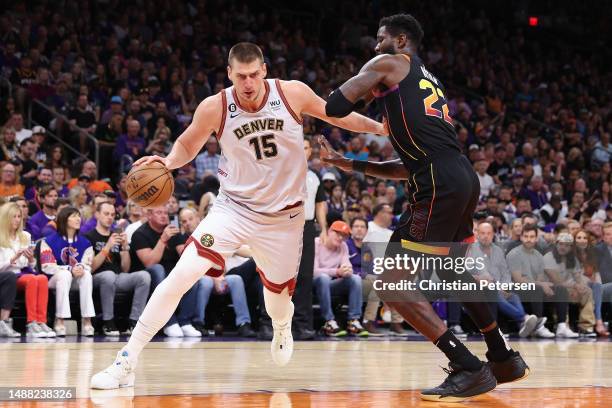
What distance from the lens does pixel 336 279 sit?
12.0m

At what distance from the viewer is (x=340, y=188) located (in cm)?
1402

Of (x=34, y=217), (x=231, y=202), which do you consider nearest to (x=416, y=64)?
(x=231, y=202)

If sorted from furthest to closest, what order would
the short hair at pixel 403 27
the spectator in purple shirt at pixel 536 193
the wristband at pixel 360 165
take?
the spectator in purple shirt at pixel 536 193 → the wristband at pixel 360 165 → the short hair at pixel 403 27

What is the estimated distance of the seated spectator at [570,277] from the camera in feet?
41.0

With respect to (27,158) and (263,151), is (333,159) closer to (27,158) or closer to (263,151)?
(263,151)

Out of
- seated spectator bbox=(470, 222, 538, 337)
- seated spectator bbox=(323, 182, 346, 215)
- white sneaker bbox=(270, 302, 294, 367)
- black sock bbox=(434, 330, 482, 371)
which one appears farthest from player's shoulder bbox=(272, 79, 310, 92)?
seated spectator bbox=(323, 182, 346, 215)

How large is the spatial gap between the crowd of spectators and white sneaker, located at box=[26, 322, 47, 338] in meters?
0.06

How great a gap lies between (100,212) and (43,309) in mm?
1322

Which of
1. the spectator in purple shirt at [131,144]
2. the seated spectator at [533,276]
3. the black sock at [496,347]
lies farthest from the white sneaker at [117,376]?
the spectator in purple shirt at [131,144]

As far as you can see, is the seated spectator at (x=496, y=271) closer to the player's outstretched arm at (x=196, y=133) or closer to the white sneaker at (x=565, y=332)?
the white sneaker at (x=565, y=332)

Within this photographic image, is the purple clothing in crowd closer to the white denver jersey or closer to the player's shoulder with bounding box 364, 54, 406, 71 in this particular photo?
the white denver jersey

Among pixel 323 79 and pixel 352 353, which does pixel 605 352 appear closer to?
pixel 352 353

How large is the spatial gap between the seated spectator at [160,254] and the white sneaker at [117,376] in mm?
5170

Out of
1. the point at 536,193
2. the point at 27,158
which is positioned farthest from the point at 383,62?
the point at 536,193
